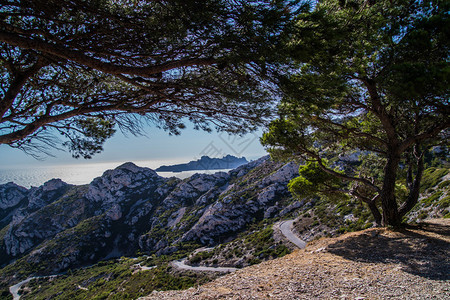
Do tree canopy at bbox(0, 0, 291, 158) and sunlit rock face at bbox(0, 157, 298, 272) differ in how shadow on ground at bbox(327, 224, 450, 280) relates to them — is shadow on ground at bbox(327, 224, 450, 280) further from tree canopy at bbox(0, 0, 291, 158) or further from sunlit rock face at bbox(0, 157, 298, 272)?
sunlit rock face at bbox(0, 157, 298, 272)

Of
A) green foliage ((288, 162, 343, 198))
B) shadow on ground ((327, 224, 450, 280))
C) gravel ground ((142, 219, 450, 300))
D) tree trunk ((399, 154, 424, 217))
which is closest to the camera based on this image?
gravel ground ((142, 219, 450, 300))

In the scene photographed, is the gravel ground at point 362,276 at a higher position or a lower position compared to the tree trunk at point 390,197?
lower

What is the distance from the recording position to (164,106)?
6.10m

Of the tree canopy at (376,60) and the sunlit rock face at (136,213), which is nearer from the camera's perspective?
the tree canopy at (376,60)

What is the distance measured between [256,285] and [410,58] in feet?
17.9

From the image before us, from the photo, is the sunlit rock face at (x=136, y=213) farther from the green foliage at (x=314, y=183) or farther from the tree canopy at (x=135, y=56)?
the tree canopy at (x=135, y=56)

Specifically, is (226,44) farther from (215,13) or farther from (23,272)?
(23,272)

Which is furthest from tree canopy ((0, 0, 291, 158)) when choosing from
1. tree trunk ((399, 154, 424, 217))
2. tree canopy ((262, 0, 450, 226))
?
tree trunk ((399, 154, 424, 217))

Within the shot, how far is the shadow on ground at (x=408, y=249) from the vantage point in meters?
3.65

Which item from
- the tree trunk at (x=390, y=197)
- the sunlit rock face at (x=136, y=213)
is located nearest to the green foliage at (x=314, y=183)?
the tree trunk at (x=390, y=197)

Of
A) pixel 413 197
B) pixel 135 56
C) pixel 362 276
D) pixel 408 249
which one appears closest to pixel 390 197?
pixel 413 197

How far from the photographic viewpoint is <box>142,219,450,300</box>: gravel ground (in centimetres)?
303

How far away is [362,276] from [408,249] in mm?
2036

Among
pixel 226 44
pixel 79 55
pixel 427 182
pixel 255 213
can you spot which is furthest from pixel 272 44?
pixel 255 213
